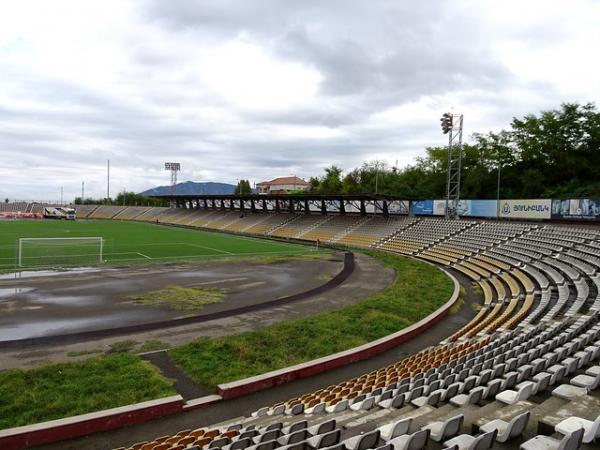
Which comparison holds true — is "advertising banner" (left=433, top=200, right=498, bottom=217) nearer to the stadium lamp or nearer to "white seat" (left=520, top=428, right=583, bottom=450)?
the stadium lamp

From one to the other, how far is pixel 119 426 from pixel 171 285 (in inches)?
623

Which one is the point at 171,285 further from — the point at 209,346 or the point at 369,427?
the point at 369,427

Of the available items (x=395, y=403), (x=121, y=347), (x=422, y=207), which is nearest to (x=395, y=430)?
(x=395, y=403)

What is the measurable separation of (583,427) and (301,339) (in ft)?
34.2

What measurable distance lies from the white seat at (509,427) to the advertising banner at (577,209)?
3372 centimetres

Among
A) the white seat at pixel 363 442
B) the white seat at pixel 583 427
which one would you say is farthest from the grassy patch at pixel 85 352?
the white seat at pixel 583 427

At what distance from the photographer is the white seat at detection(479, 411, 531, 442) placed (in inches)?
207

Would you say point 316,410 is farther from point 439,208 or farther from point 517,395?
point 439,208

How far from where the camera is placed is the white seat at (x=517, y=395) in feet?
22.5

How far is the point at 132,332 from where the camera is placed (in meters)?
15.4

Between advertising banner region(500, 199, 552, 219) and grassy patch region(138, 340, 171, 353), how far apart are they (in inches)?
1315

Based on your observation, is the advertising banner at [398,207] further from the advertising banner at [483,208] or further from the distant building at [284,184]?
the distant building at [284,184]

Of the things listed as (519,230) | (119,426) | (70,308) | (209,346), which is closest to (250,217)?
(519,230)

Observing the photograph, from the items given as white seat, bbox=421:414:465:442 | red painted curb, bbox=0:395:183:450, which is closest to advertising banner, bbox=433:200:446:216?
red painted curb, bbox=0:395:183:450
